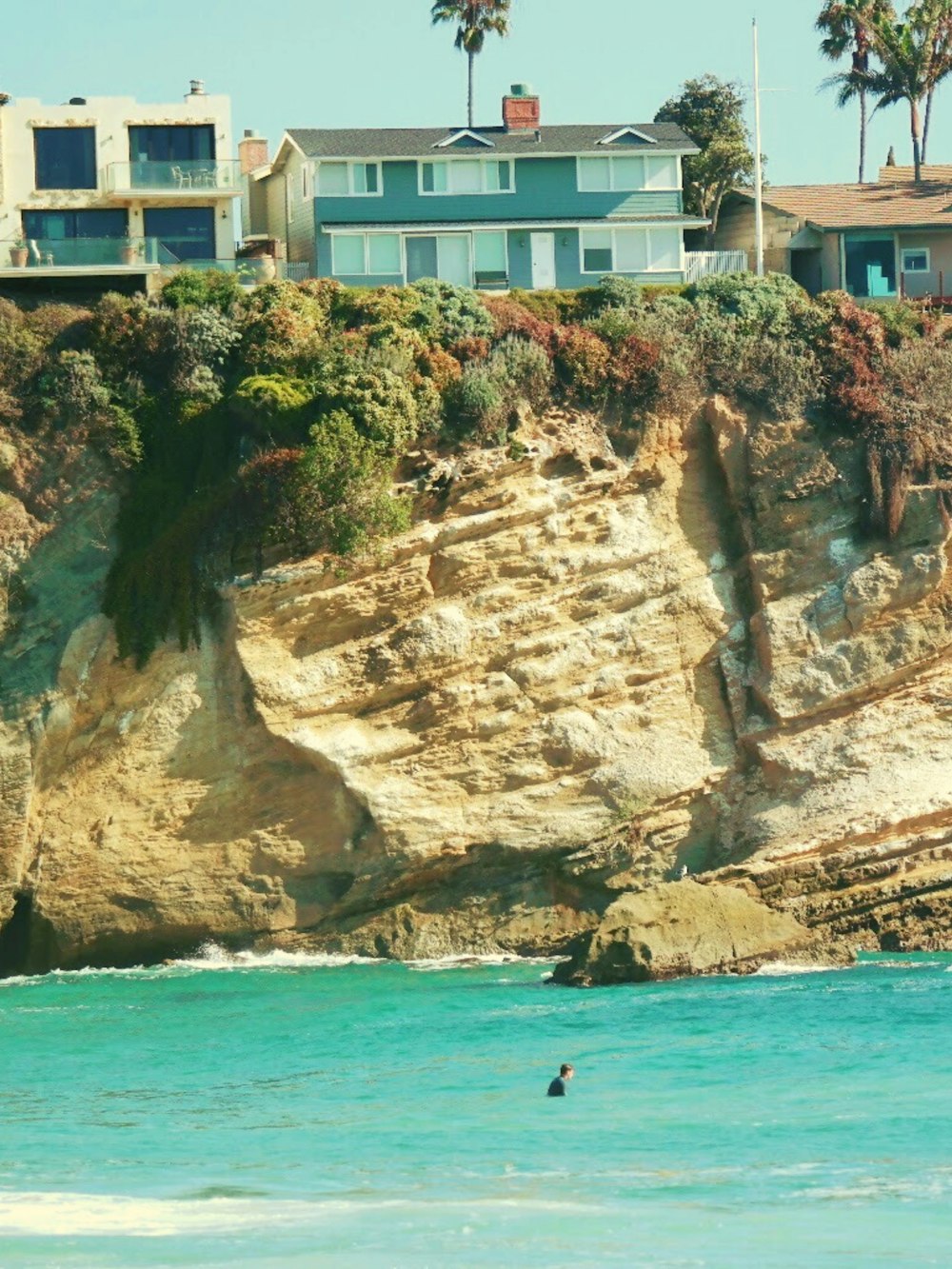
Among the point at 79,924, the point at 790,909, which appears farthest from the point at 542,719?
the point at 79,924

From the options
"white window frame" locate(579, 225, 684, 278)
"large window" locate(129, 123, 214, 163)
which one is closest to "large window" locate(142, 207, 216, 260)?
"large window" locate(129, 123, 214, 163)

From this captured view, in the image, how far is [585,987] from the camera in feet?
132

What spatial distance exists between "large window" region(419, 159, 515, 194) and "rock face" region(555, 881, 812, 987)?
21.5 meters

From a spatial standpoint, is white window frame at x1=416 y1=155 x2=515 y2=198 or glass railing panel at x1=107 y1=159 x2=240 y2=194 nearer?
glass railing panel at x1=107 y1=159 x2=240 y2=194

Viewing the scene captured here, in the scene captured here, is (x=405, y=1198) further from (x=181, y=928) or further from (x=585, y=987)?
(x=181, y=928)

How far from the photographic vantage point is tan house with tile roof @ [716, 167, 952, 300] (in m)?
Answer: 57.2

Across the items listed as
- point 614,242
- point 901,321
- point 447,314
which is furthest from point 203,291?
Answer: point 901,321

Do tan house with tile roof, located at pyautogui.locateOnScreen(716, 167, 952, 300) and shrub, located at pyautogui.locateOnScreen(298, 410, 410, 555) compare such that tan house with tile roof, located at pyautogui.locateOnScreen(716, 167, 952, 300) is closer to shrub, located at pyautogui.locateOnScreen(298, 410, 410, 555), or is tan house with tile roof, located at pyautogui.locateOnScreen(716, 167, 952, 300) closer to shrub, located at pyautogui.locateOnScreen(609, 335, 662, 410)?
shrub, located at pyautogui.locateOnScreen(609, 335, 662, 410)

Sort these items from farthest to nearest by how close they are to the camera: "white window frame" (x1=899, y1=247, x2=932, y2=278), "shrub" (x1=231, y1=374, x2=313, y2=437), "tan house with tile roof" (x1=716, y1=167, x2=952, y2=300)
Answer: "white window frame" (x1=899, y1=247, x2=932, y2=278)
"tan house with tile roof" (x1=716, y1=167, x2=952, y2=300)
"shrub" (x1=231, y1=374, x2=313, y2=437)

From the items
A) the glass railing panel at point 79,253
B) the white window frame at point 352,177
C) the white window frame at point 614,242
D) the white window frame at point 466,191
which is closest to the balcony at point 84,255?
the glass railing panel at point 79,253

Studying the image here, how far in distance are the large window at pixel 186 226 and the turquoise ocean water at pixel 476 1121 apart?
20.0 metres

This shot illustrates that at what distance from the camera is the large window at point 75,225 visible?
178 ft

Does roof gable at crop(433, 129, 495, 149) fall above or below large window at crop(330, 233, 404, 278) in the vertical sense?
above

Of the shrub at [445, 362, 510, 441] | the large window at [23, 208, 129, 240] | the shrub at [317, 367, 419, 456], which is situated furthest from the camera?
the large window at [23, 208, 129, 240]
